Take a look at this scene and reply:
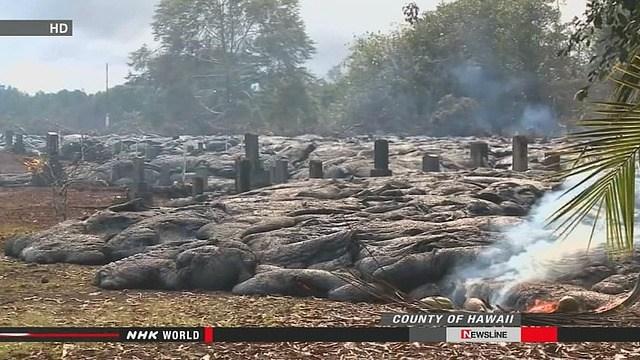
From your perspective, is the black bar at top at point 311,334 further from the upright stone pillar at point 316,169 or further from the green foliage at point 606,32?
the green foliage at point 606,32

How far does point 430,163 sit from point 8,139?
2.00 meters

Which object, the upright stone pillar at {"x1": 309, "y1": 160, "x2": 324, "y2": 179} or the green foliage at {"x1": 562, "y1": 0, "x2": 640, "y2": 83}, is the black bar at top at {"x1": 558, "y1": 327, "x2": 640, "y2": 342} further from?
the upright stone pillar at {"x1": 309, "y1": 160, "x2": 324, "y2": 179}

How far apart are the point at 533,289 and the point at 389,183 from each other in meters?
0.83

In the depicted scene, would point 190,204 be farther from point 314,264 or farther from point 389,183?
point 389,183

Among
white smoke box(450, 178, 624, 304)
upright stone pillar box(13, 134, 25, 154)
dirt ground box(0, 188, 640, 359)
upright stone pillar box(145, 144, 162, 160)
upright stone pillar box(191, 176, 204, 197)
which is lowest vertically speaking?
dirt ground box(0, 188, 640, 359)

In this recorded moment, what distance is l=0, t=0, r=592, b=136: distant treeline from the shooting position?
12.5 ft

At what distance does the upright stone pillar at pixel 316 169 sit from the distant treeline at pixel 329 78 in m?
0.18

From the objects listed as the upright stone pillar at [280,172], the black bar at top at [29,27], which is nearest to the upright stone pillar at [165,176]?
the upright stone pillar at [280,172]

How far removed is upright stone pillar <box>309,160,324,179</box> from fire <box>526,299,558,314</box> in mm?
1168

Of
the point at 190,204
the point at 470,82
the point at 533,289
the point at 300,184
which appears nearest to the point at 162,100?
the point at 190,204

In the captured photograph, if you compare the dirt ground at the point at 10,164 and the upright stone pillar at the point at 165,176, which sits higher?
the dirt ground at the point at 10,164

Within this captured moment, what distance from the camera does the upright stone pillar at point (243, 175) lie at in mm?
3936

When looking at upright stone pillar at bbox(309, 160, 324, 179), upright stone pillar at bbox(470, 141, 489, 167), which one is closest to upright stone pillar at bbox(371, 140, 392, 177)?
upright stone pillar at bbox(309, 160, 324, 179)

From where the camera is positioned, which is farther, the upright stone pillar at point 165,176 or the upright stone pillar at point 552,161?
the upright stone pillar at point 165,176
